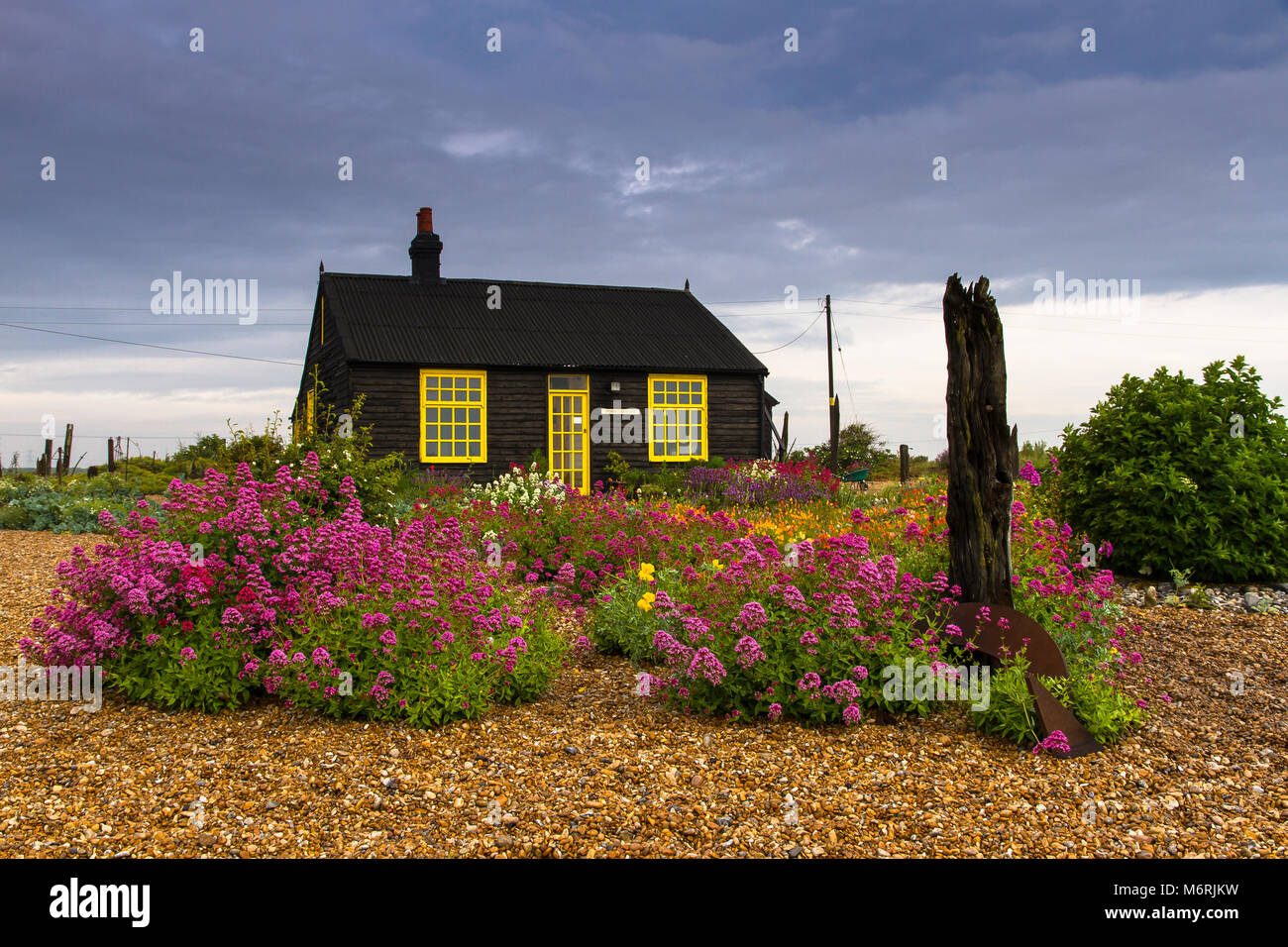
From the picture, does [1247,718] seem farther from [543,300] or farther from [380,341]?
[543,300]

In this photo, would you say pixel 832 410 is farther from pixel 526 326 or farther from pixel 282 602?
pixel 282 602

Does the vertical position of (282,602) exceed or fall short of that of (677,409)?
it falls short

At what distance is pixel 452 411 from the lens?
1784cm

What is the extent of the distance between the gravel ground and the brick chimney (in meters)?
16.7

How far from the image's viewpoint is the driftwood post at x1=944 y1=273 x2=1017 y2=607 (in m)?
4.82

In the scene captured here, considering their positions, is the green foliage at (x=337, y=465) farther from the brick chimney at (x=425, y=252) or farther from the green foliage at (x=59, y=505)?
the brick chimney at (x=425, y=252)

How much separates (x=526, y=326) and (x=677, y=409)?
3.73m

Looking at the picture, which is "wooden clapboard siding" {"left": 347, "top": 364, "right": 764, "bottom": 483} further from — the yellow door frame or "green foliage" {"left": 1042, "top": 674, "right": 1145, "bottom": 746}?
"green foliage" {"left": 1042, "top": 674, "right": 1145, "bottom": 746}

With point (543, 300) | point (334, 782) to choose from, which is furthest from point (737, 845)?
point (543, 300)

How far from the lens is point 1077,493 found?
349 inches

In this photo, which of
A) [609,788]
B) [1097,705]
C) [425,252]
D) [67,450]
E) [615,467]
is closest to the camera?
Result: [609,788]

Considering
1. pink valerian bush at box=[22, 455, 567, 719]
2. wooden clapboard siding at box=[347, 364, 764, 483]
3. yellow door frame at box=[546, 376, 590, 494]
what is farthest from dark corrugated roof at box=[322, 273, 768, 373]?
pink valerian bush at box=[22, 455, 567, 719]

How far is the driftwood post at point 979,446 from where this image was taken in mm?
4816

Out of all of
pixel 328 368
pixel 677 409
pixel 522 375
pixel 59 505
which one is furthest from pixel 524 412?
pixel 59 505
